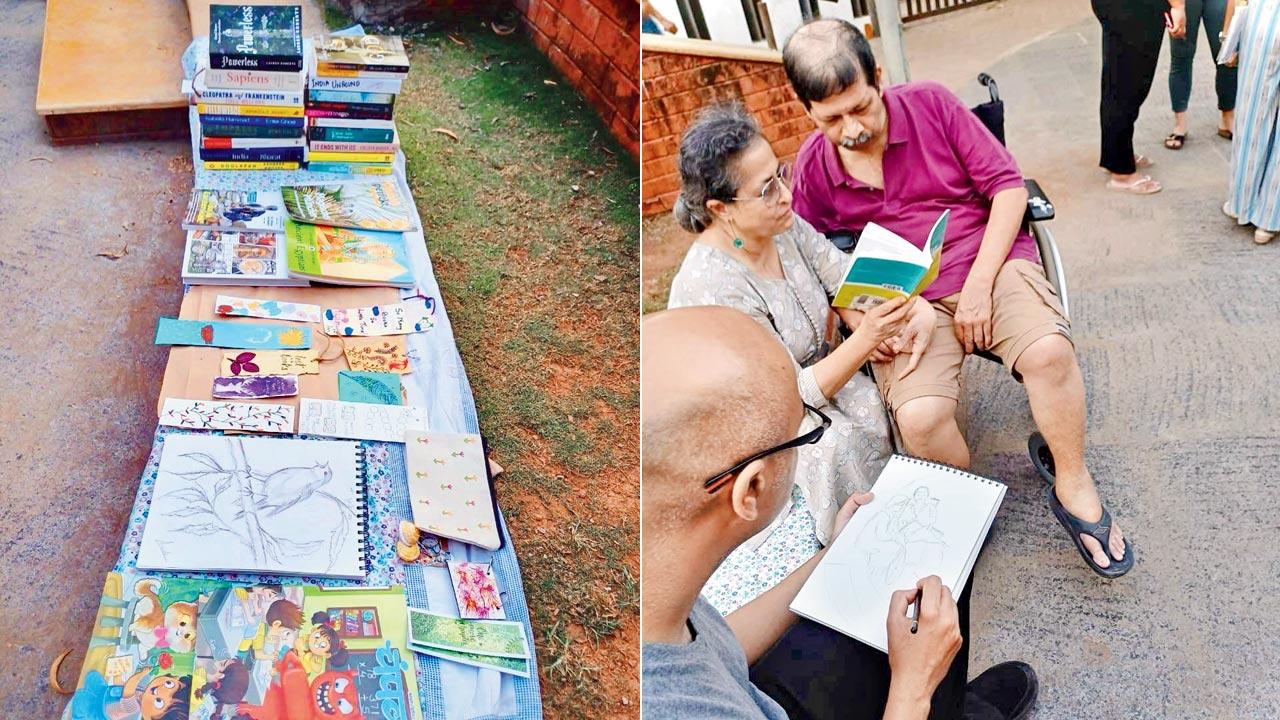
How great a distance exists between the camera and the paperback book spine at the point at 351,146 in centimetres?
351

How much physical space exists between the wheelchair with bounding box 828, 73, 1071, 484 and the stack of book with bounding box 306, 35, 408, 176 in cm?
166

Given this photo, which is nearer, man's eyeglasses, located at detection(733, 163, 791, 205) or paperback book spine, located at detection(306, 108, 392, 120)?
man's eyeglasses, located at detection(733, 163, 791, 205)

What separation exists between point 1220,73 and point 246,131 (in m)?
2.67

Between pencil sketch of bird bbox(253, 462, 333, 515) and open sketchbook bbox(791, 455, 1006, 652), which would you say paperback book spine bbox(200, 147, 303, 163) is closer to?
pencil sketch of bird bbox(253, 462, 333, 515)

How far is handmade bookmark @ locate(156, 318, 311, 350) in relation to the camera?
274cm

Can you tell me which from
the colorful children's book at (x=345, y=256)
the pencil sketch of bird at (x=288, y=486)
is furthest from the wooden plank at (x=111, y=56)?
the pencil sketch of bird at (x=288, y=486)

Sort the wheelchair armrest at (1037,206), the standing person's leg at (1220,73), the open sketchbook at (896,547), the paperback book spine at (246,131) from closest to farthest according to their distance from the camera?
the open sketchbook at (896,547) → the standing person's leg at (1220,73) → the wheelchair armrest at (1037,206) → the paperback book spine at (246,131)

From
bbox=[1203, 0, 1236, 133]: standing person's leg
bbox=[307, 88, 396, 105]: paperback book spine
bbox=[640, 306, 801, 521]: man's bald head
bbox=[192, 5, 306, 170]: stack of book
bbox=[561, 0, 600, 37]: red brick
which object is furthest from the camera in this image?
bbox=[561, 0, 600, 37]: red brick

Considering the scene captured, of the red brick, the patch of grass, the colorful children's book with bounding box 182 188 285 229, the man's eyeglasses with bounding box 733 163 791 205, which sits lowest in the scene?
the patch of grass

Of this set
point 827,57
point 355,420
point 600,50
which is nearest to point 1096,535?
point 827,57

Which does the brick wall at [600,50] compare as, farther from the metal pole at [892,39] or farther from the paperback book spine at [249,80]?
the metal pole at [892,39]

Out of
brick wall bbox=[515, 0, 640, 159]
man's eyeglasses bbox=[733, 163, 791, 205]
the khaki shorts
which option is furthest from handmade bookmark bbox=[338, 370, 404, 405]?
brick wall bbox=[515, 0, 640, 159]

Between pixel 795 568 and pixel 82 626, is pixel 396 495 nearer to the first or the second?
pixel 82 626

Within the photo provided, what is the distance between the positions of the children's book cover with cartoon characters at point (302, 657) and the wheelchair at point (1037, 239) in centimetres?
111
